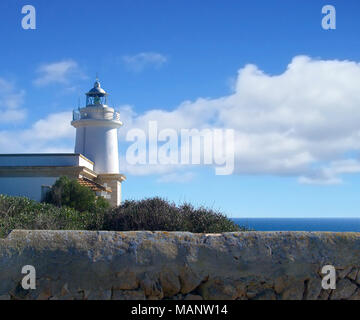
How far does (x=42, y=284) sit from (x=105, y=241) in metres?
0.74

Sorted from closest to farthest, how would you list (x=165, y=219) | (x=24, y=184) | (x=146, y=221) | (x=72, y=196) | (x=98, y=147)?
(x=165, y=219) → (x=146, y=221) → (x=72, y=196) → (x=24, y=184) → (x=98, y=147)

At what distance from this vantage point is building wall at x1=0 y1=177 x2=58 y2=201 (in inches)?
941

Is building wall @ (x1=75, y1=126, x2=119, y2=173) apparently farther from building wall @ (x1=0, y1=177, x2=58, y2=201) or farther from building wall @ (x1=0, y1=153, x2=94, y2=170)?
building wall @ (x1=0, y1=177, x2=58, y2=201)

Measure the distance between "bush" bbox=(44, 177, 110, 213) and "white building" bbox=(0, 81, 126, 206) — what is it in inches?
59.3

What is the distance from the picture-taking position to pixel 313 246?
4.92 m

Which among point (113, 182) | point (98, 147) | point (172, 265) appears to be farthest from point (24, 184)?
point (172, 265)

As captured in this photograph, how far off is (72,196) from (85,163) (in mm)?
5514

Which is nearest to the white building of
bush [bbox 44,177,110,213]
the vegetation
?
bush [bbox 44,177,110,213]

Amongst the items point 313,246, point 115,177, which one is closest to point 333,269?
point 313,246

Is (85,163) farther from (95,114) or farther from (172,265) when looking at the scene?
(172,265)

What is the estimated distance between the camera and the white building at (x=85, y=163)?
78.9 feet

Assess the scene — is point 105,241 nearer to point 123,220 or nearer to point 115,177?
point 123,220

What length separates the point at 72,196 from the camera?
68.6 ft
